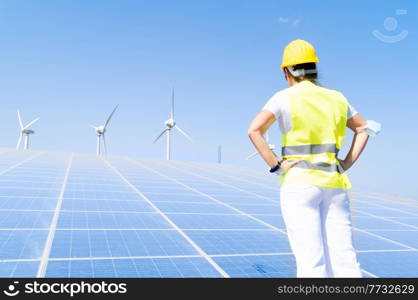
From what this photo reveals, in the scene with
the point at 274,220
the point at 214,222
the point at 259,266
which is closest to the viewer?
the point at 259,266

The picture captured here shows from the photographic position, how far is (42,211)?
8156mm

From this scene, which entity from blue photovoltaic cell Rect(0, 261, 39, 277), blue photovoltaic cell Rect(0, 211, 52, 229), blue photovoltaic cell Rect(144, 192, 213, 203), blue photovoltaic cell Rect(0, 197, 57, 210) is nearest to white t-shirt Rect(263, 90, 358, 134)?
blue photovoltaic cell Rect(0, 261, 39, 277)

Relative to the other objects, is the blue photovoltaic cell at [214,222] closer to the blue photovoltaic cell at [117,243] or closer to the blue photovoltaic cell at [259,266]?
the blue photovoltaic cell at [117,243]

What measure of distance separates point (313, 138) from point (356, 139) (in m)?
0.78

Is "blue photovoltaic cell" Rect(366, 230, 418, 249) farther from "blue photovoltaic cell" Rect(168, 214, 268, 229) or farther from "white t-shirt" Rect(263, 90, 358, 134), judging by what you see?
"white t-shirt" Rect(263, 90, 358, 134)

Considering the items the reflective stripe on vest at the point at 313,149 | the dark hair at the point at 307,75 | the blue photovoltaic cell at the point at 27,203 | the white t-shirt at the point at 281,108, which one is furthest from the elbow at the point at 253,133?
the blue photovoltaic cell at the point at 27,203

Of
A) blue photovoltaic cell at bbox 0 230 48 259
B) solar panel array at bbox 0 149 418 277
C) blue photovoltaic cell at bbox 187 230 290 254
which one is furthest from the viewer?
blue photovoltaic cell at bbox 187 230 290 254

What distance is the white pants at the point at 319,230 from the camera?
3.74 m

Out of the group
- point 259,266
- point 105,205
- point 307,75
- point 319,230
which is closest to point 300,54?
point 307,75

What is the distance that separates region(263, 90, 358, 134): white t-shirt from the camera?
3895mm

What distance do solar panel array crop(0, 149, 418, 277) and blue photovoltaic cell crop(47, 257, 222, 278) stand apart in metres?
0.01

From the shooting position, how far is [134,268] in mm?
5320

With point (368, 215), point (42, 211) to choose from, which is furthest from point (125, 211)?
point (368, 215)

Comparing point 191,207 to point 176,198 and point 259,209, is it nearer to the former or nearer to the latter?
point 176,198
